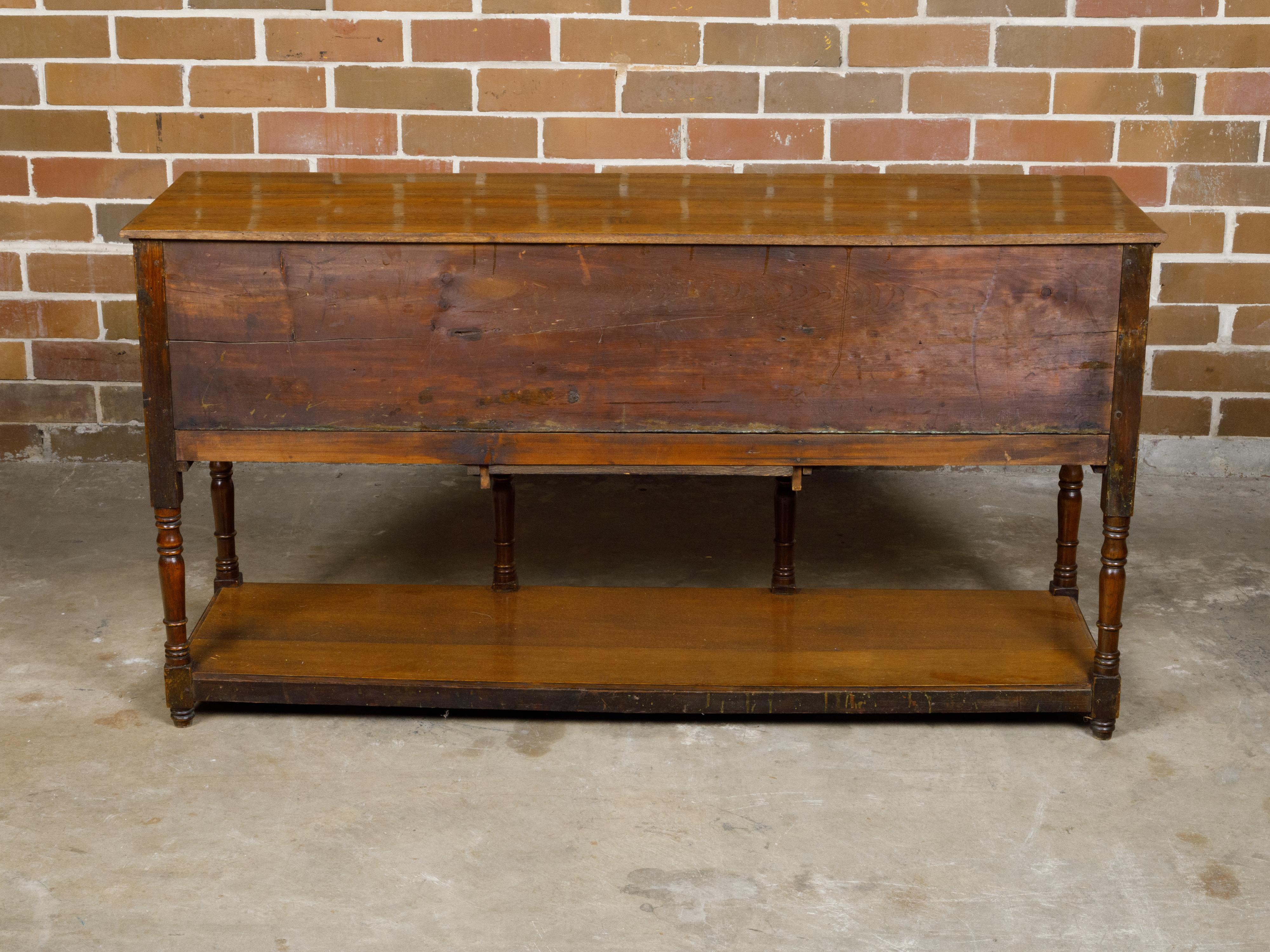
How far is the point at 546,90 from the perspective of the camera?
3.94 m

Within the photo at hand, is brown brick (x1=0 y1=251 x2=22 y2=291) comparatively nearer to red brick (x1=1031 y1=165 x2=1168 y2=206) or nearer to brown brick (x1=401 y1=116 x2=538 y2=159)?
brown brick (x1=401 y1=116 x2=538 y2=159)

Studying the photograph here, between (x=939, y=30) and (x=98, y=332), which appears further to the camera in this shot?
(x=98, y=332)

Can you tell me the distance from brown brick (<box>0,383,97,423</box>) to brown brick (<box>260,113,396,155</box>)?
97cm

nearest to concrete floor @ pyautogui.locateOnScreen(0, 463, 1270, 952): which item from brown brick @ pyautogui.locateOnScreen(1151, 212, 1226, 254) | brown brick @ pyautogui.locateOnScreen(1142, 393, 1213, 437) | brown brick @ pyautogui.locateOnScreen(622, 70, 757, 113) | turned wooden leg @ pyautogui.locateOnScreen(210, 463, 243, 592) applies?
turned wooden leg @ pyautogui.locateOnScreen(210, 463, 243, 592)

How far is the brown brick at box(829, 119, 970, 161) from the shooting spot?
3957 millimetres

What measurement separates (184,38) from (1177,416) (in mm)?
3156

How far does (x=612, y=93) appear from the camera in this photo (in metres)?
3.94

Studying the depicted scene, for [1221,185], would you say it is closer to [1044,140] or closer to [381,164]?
[1044,140]

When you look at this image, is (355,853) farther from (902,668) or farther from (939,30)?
(939,30)

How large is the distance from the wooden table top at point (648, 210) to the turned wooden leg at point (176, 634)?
0.58m

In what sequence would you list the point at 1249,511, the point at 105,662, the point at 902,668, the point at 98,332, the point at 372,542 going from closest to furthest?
the point at 902,668
the point at 105,662
the point at 372,542
the point at 1249,511
the point at 98,332

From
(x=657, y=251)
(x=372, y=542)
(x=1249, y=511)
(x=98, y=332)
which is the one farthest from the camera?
(x=98, y=332)

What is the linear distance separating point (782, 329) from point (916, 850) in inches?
35.1

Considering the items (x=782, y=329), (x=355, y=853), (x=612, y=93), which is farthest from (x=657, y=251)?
(x=612, y=93)
